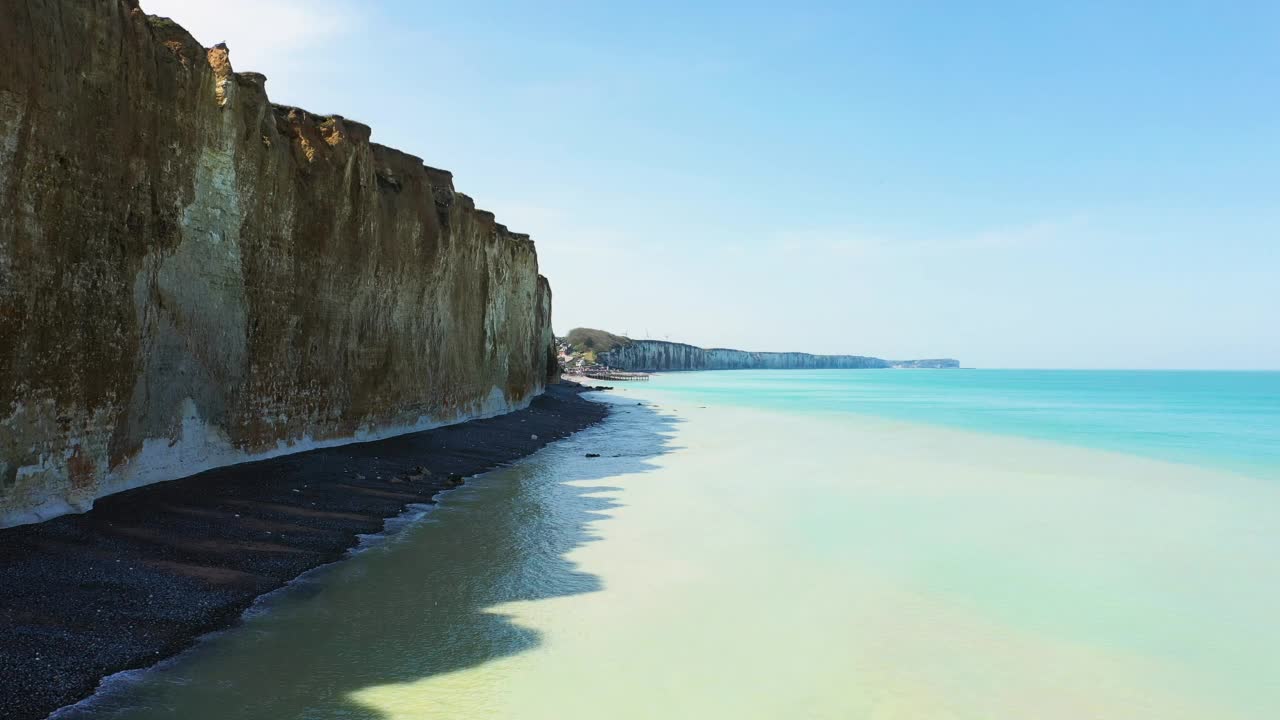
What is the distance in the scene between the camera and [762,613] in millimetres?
8547

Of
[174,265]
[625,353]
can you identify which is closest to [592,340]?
[625,353]

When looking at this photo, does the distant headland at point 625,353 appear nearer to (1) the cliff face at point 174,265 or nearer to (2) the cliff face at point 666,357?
(2) the cliff face at point 666,357

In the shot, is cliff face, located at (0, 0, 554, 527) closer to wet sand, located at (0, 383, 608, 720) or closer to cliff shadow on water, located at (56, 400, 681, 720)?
wet sand, located at (0, 383, 608, 720)

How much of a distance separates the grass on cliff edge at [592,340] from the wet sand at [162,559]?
335 feet

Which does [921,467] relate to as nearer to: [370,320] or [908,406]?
[370,320]

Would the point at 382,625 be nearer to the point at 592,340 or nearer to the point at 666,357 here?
the point at 592,340

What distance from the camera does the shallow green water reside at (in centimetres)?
628

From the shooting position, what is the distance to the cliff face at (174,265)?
26.2ft

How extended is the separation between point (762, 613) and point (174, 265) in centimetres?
864

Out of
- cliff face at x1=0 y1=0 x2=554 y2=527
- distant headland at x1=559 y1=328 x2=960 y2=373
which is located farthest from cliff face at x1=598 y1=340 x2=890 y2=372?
cliff face at x1=0 y1=0 x2=554 y2=527

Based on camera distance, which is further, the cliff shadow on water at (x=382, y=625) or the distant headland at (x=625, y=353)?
the distant headland at (x=625, y=353)

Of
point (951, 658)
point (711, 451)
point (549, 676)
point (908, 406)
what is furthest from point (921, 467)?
point (908, 406)

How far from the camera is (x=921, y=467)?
22250 millimetres

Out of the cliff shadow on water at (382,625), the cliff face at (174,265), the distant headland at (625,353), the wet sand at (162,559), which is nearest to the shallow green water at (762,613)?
the cliff shadow on water at (382,625)
